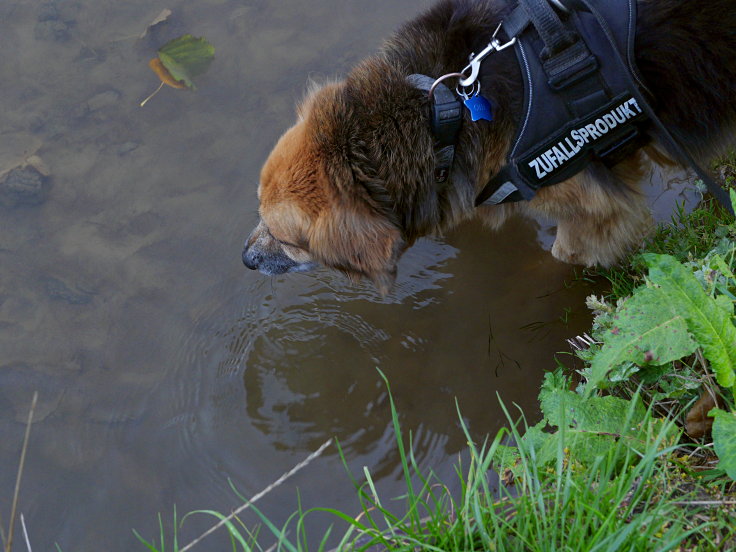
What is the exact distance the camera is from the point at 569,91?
2402 mm

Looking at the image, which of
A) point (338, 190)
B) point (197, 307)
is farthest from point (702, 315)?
point (197, 307)

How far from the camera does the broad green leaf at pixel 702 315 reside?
6.14 feet

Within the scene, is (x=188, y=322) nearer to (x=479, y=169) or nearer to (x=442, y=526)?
(x=479, y=169)

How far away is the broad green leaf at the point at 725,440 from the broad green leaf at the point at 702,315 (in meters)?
0.12

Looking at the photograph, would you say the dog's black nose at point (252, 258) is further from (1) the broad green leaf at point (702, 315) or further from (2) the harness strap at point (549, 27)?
(1) the broad green leaf at point (702, 315)

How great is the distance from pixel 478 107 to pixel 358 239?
26.1 inches

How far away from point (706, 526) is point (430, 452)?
1.31m

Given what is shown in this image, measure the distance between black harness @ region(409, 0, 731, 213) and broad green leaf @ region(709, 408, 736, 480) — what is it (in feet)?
2.89

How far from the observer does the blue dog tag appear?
2391mm

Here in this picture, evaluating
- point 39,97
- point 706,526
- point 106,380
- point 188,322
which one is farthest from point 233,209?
point 706,526

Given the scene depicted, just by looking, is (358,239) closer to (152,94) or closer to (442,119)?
(442,119)

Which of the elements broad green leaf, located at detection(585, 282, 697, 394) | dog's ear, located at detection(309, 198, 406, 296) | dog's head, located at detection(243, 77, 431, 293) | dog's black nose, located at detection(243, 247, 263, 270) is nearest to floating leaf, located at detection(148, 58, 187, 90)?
dog's black nose, located at detection(243, 247, 263, 270)

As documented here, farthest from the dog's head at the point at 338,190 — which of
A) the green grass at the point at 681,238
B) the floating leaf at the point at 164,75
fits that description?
the floating leaf at the point at 164,75

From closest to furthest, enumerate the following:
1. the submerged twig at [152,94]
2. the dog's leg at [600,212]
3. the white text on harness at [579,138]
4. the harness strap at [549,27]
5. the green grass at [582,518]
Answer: the green grass at [582,518] < the harness strap at [549,27] < the white text on harness at [579,138] < the dog's leg at [600,212] < the submerged twig at [152,94]
